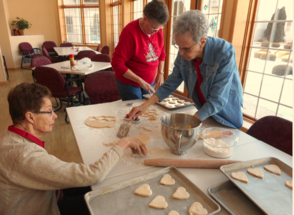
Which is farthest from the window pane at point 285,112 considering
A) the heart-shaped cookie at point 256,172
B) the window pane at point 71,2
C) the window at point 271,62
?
the window pane at point 71,2

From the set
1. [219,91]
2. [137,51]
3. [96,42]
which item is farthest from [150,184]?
[96,42]

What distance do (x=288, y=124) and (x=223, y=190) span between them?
77 centimetres

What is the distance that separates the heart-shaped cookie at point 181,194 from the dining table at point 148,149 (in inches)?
3.8

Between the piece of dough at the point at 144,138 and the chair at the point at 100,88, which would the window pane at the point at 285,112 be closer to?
the piece of dough at the point at 144,138

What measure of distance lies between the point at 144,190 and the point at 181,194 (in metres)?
0.15

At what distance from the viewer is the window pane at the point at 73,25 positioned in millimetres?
8750

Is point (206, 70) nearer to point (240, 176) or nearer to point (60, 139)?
point (240, 176)

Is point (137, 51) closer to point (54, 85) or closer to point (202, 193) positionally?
point (202, 193)

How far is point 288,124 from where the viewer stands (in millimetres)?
1300

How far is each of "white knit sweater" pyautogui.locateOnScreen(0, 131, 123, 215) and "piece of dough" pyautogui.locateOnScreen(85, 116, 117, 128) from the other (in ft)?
1.67

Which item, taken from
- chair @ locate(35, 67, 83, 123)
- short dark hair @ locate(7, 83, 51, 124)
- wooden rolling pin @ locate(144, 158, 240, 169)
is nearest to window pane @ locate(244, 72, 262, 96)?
wooden rolling pin @ locate(144, 158, 240, 169)

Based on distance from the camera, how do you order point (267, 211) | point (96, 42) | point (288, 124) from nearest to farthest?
point (267, 211) < point (288, 124) < point (96, 42)

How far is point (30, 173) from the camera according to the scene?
2.73ft

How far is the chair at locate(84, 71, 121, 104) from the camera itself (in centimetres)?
254
